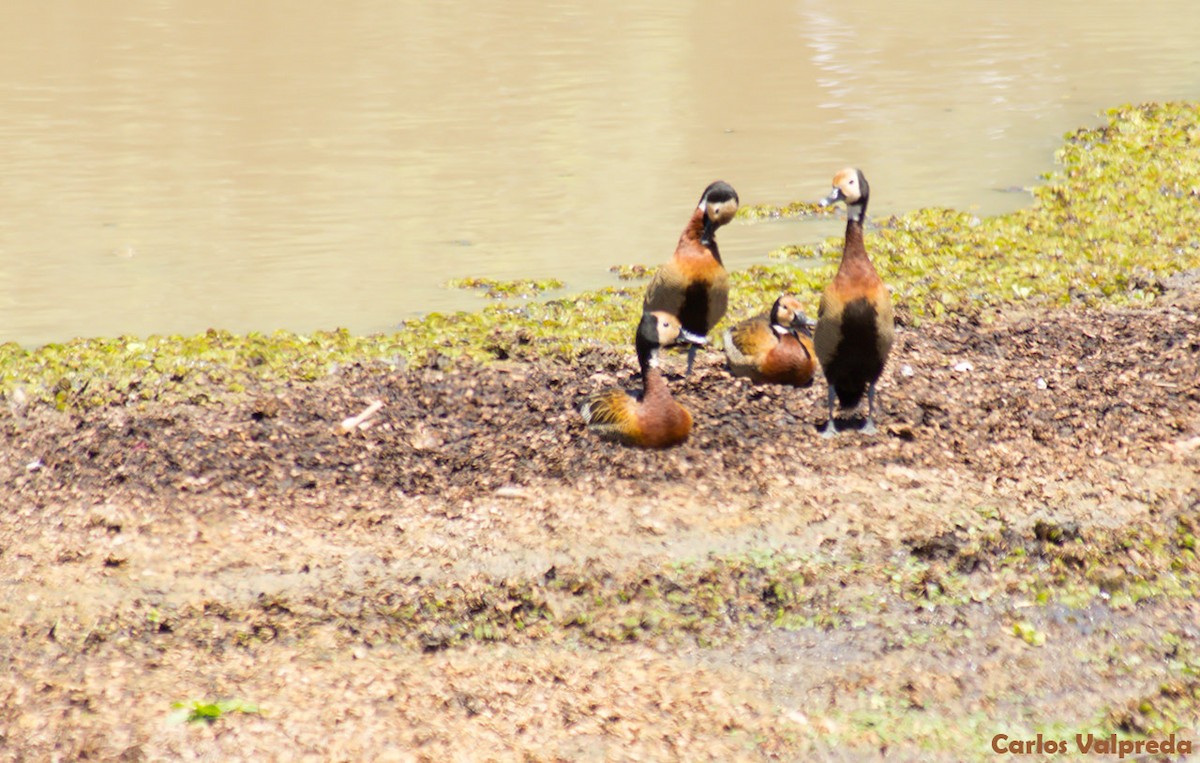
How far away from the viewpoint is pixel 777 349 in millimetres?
6344

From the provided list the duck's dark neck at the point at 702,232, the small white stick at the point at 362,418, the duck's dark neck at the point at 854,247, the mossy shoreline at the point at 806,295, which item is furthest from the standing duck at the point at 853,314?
the small white stick at the point at 362,418

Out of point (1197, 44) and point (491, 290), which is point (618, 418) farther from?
point (1197, 44)

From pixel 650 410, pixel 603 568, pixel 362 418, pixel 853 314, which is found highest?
pixel 853 314

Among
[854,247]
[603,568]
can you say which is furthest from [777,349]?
[603,568]

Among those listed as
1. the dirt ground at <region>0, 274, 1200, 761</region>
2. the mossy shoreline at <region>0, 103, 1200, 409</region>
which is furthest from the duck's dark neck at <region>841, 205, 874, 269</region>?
the mossy shoreline at <region>0, 103, 1200, 409</region>

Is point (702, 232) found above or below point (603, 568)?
above

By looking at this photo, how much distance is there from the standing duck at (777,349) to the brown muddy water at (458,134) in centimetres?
267

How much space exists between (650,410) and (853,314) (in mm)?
1014

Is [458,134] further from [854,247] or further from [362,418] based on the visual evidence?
[854,247]

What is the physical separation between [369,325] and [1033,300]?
14.0ft

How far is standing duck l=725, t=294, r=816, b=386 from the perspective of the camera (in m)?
6.35

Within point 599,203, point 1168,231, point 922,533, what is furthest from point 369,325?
point 1168,231

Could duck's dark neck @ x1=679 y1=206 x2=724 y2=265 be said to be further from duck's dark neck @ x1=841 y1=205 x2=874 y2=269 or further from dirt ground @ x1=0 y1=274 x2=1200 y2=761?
duck's dark neck @ x1=841 y1=205 x2=874 y2=269

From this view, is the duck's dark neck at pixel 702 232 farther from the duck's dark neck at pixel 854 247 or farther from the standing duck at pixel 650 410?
the duck's dark neck at pixel 854 247
